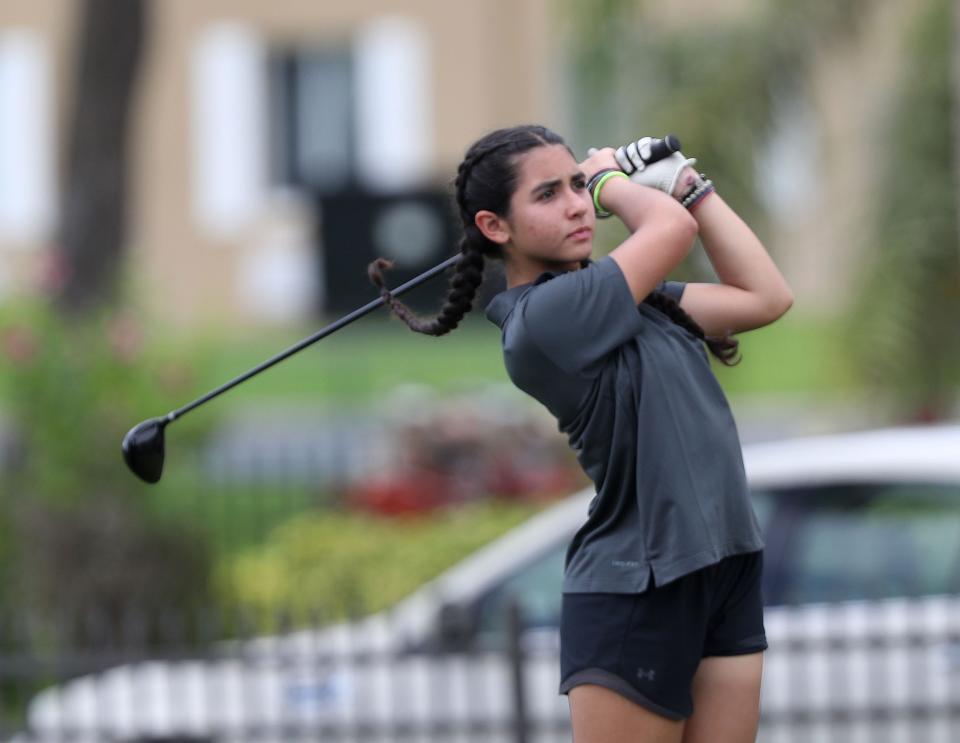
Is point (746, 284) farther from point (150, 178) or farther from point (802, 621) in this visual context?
point (150, 178)


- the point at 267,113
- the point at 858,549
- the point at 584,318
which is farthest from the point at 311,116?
the point at 584,318

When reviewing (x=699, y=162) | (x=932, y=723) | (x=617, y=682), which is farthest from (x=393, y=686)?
(x=699, y=162)

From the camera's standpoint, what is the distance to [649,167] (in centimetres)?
314

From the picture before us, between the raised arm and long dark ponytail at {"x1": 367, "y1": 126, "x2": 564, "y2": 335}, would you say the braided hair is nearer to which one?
long dark ponytail at {"x1": 367, "y1": 126, "x2": 564, "y2": 335}

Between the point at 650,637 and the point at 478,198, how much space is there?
0.76 metres

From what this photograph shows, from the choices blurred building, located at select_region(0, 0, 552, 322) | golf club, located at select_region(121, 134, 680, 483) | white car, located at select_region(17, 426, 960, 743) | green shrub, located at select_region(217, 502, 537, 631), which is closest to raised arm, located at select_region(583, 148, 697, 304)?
golf club, located at select_region(121, 134, 680, 483)

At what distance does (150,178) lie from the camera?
71.5ft

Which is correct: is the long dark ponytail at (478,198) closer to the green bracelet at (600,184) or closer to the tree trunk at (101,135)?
the green bracelet at (600,184)

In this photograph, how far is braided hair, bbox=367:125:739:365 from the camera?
10.1ft

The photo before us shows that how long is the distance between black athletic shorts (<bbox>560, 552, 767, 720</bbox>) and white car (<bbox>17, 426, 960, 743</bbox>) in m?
1.98

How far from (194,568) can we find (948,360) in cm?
389

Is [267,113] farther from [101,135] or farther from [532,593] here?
[532,593]

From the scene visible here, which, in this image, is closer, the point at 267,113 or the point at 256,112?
the point at 256,112

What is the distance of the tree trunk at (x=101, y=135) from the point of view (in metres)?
11.3
